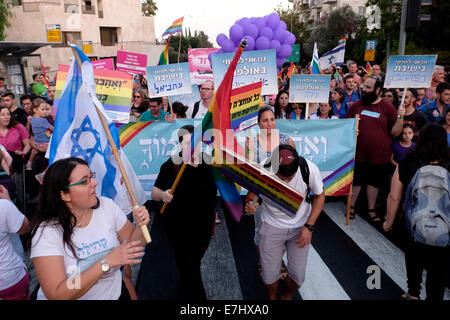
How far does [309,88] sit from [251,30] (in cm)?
514

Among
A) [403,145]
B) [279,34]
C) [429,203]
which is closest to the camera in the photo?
[429,203]

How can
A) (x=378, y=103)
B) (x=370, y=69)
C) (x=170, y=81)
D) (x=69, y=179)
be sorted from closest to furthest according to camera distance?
(x=69, y=179) < (x=378, y=103) < (x=170, y=81) < (x=370, y=69)

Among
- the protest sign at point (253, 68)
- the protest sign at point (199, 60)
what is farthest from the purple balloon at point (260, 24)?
the protest sign at point (253, 68)

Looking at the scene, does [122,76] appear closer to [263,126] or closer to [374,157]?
[263,126]

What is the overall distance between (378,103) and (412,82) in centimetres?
72

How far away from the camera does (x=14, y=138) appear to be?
5.37 m

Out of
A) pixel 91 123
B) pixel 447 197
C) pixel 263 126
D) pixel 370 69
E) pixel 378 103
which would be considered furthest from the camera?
pixel 370 69

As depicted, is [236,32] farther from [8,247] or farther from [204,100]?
[8,247]

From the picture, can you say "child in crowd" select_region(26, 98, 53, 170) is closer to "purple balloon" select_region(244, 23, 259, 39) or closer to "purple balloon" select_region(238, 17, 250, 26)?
"purple balloon" select_region(244, 23, 259, 39)

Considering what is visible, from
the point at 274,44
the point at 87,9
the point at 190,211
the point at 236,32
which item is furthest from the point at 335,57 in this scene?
the point at 87,9

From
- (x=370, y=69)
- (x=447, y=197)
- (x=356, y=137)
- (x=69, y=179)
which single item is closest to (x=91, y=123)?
(x=69, y=179)

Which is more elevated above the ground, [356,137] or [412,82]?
[412,82]

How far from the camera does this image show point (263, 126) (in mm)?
3936
